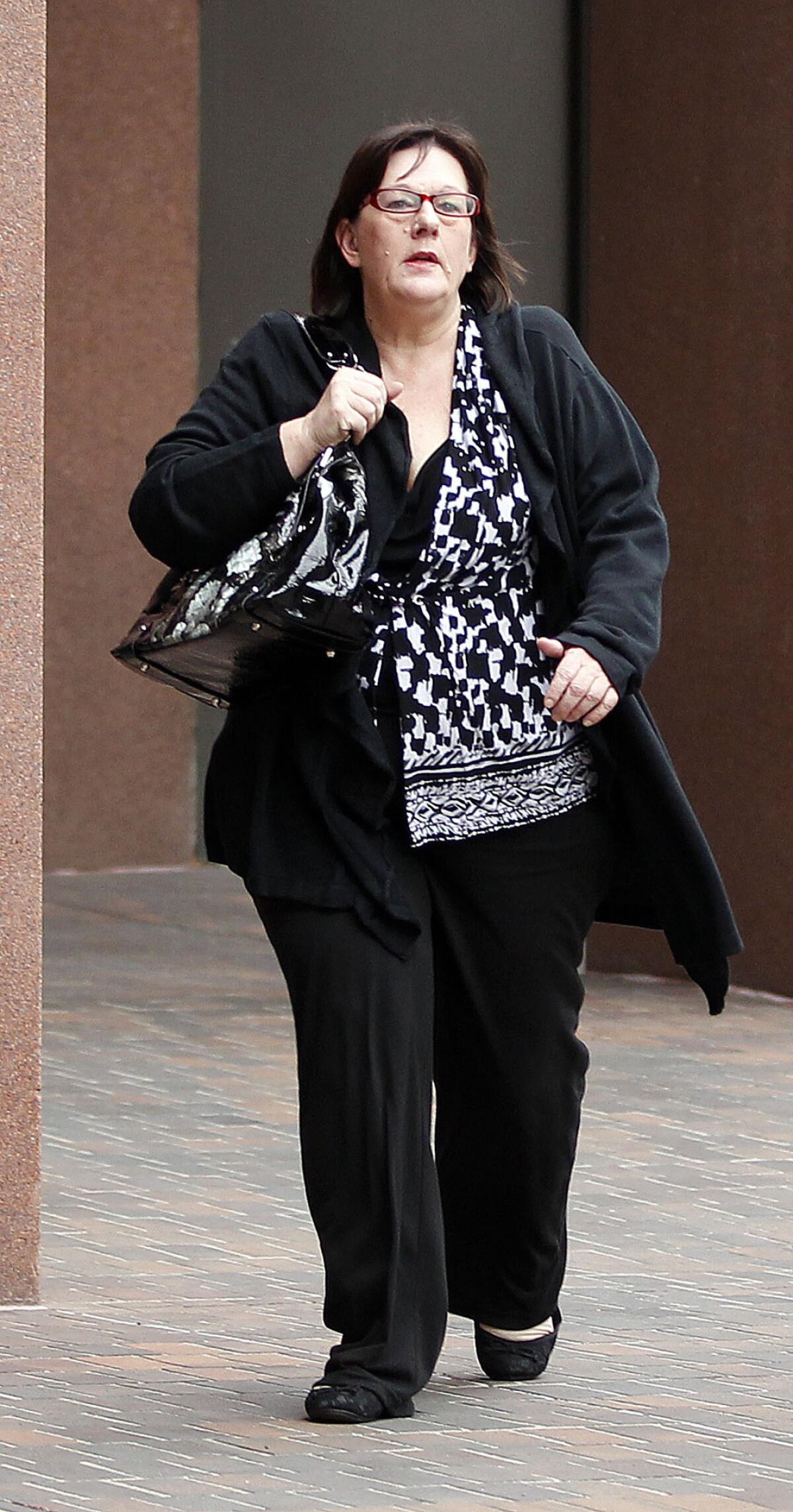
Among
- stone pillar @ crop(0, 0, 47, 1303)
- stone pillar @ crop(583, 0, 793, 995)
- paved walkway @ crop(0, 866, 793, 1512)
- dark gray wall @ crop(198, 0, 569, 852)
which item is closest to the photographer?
paved walkway @ crop(0, 866, 793, 1512)

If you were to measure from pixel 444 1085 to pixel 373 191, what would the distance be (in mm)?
1413

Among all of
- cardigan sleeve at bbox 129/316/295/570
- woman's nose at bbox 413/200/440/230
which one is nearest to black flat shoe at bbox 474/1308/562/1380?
cardigan sleeve at bbox 129/316/295/570

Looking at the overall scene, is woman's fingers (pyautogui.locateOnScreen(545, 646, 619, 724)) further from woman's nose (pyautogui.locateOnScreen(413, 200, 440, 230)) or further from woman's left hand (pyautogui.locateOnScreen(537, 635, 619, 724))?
woman's nose (pyautogui.locateOnScreen(413, 200, 440, 230))

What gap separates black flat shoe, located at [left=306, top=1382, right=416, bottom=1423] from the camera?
166 inches

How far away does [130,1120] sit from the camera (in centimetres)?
738

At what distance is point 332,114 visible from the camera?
12672 millimetres

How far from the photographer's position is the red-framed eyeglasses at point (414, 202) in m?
4.33

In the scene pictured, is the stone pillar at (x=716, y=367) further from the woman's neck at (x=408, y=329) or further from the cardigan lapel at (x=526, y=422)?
the woman's neck at (x=408, y=329)

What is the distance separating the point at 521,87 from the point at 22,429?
686cm

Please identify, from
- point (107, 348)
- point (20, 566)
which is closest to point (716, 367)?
point (107, 348)

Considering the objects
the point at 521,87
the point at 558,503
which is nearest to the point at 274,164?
the point at 521,87

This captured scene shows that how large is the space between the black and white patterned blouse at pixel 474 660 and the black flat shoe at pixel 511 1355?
879 mm

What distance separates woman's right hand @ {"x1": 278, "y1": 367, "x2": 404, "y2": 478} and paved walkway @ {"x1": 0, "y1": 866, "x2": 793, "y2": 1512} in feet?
4.74

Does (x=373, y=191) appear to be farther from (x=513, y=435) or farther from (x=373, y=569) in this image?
(x=373, y=569)
